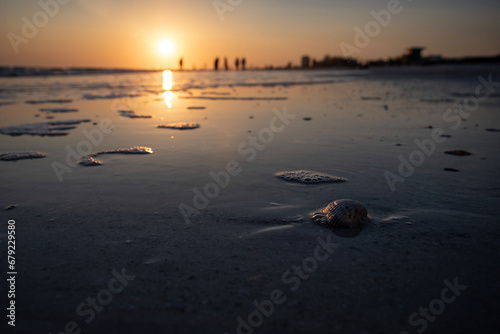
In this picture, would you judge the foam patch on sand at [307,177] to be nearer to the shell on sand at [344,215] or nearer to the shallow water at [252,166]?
the shallow water at [252,166]

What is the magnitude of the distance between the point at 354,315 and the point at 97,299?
4.50ft

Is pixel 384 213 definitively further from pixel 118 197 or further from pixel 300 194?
pixel 118 197

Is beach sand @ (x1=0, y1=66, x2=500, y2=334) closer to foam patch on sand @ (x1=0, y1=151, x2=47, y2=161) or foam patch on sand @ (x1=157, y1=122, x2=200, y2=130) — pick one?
foam patch on sand @ (x1=0, y1=151, x2=47, y2=161)

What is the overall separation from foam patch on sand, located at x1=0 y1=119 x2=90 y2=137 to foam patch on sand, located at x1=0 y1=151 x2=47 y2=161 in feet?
4.63

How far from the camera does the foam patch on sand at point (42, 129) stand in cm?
600

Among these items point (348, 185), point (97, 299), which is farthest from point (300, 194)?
point (97, 299)

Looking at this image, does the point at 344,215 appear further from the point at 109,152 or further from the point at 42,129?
the point at 42,129

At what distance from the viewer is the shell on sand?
250 centimetres

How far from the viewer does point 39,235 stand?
7.77ft

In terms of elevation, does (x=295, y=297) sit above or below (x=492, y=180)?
below

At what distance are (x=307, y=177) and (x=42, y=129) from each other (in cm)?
560

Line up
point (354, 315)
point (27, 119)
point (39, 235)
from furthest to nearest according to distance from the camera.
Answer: point (27, 119) → point (39, 235) → point (354, 315)

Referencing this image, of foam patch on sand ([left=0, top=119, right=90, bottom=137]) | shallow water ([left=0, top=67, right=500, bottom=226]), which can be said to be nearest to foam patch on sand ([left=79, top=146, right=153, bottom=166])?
shallow water ([left=0, top=67, right=500, bottom=226])

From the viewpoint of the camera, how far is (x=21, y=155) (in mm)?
4477
